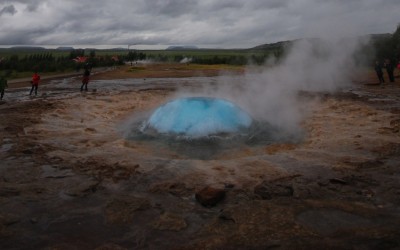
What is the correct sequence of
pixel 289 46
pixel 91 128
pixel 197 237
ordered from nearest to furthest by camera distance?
pixel 197 237
pixel 91 128
pixel 289 46

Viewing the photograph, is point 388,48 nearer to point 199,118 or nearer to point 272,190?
point 199,118

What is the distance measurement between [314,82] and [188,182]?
45.2ft

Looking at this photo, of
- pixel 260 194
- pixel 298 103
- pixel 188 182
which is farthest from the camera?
pixel 298 103

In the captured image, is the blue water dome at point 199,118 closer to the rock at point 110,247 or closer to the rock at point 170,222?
the rock at point 170,222

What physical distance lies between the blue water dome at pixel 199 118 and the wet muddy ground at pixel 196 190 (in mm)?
736

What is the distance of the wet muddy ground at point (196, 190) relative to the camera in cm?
407

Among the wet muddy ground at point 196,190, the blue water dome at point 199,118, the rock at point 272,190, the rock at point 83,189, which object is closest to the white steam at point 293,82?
the blue water dome at point 199,118

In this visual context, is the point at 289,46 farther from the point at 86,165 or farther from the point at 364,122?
the point at 86,165

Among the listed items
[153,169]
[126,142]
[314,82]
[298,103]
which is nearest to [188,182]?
[153,169]

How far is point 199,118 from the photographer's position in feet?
27.9

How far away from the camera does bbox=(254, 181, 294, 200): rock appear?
5125 millimetres

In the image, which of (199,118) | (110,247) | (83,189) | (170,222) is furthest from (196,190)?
(199,118)

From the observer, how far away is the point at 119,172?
6094mm

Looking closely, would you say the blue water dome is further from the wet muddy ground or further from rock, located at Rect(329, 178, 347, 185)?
rock, located at Rect(329, 178, 347, 185)
